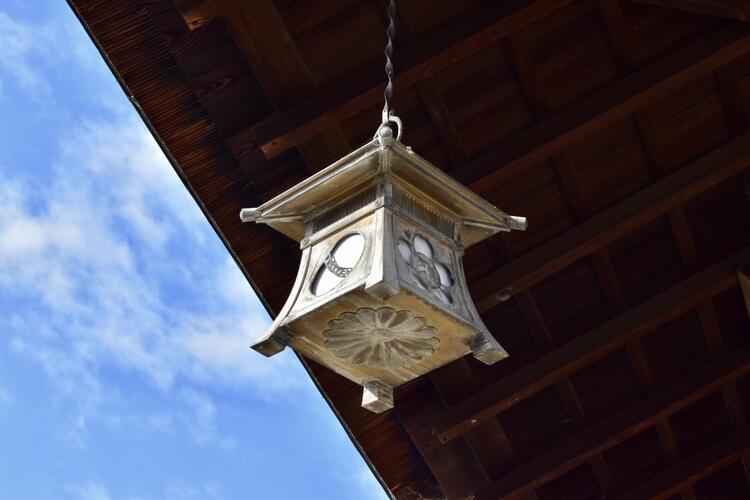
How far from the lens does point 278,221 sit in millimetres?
4340

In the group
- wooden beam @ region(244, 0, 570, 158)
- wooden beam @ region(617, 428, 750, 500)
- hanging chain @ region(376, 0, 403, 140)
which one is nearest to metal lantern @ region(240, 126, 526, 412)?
hanging chain @ region(376, 0, 403, 140)

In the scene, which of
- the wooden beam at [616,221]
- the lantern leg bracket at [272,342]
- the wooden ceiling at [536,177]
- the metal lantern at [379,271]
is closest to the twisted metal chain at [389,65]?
the metal lantern at [379,271]

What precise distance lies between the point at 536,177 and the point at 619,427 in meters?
1.67

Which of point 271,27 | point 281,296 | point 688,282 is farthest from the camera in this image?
point 688,282

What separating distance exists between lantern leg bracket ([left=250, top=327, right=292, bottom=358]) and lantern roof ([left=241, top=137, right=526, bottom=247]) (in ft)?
1.71

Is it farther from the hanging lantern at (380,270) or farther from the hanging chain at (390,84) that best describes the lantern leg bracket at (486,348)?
the hanging chain at (390,84)

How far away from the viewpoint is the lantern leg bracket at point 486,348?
4059 mm

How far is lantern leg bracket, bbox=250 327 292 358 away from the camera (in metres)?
3.98

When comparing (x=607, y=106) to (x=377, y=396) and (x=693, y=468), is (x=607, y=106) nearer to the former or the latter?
(x=377, y=396)

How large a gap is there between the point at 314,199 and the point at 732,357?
334 cm

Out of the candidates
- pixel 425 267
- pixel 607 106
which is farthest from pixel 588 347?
pixel 425 267

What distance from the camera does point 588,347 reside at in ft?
20.0

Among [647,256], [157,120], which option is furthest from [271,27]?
[647,256]

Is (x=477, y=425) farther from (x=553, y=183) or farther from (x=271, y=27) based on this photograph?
(x=271, y=27)
